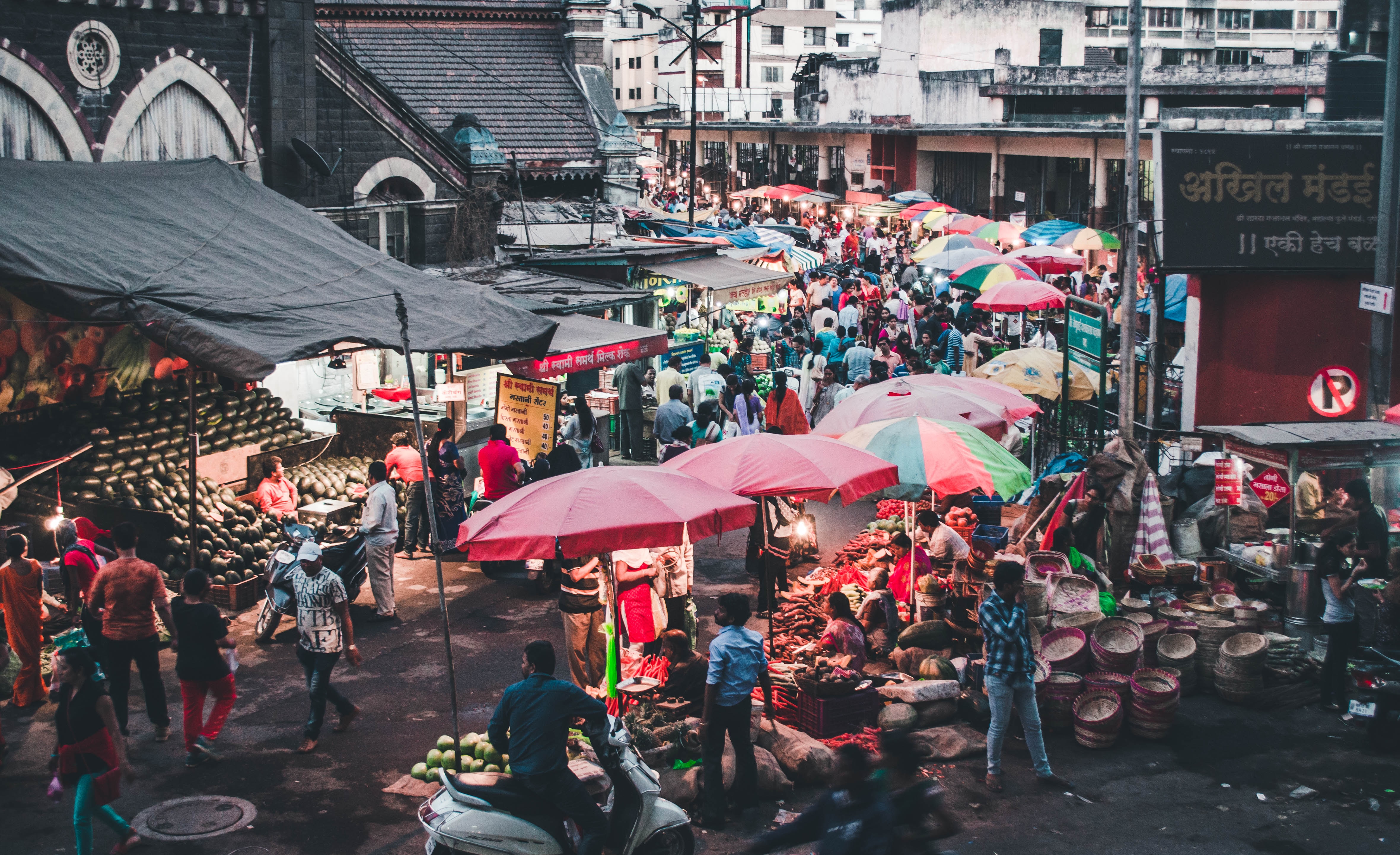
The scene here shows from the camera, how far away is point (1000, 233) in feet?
95.2

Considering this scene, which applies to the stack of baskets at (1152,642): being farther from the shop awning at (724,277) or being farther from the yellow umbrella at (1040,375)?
the shop awning at (724,277)

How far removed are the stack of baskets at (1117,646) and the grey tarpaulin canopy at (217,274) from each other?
6084mm

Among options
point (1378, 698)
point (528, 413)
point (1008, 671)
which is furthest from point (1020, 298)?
point (1008, 671)

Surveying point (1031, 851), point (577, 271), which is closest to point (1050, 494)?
point (1031, 851)

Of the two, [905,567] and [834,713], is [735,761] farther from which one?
[905,567]

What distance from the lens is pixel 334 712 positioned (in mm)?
9805

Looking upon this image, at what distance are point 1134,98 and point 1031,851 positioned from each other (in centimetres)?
896

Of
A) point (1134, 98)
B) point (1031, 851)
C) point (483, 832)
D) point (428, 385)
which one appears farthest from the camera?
point (428, 385)

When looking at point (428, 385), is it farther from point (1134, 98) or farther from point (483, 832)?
point (483, 832)

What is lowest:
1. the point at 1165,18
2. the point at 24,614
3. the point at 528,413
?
the point at 24,614

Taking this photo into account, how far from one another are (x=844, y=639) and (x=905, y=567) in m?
1.80

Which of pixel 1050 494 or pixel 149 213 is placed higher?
pixel 149 213

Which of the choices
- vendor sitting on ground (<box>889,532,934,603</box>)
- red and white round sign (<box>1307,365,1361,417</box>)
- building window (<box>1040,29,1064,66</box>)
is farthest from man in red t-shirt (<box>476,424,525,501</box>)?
building window (<box>1040,29,1064,66</box>)

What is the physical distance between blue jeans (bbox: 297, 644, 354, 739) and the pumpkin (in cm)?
458
